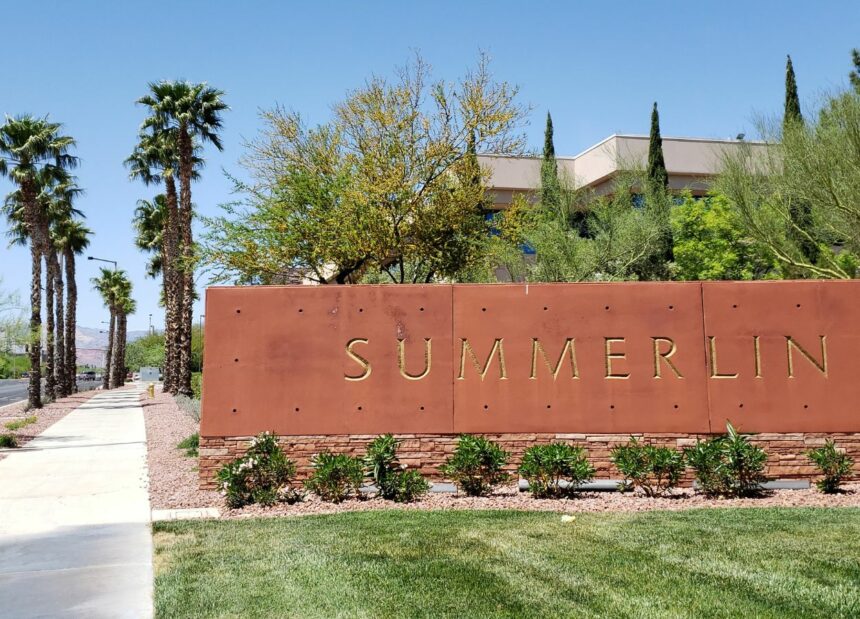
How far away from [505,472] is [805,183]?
11864 millimetres

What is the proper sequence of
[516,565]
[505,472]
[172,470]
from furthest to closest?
[172,470]
[505,472]
[516,565]

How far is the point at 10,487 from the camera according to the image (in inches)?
457

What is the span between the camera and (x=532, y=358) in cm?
1084

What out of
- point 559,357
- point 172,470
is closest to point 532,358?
point 559,357

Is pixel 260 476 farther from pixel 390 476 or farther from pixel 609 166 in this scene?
pixel 609 166

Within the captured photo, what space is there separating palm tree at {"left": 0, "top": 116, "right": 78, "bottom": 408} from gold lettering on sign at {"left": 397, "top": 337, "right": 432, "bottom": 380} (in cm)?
2236

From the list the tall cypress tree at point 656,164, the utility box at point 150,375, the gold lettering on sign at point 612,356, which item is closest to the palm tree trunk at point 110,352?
the utility box at point 150,375

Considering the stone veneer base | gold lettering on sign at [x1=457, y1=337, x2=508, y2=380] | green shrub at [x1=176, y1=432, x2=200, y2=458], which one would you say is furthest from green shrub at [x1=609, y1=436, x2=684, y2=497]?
green shrub at [x1=176, y1=432, x2=200, y2=458]

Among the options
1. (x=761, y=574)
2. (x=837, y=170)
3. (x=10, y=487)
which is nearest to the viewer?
(x=761, y=574)

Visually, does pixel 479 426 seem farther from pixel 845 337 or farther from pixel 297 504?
pixel 845 337

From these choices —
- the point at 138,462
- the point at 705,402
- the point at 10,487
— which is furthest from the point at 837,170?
the point at 10,487

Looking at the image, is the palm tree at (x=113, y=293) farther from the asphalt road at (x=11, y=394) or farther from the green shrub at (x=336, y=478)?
the green shrub at (x=336, y=478)

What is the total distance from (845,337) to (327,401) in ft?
24.0

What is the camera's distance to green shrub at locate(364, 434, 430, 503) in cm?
975
